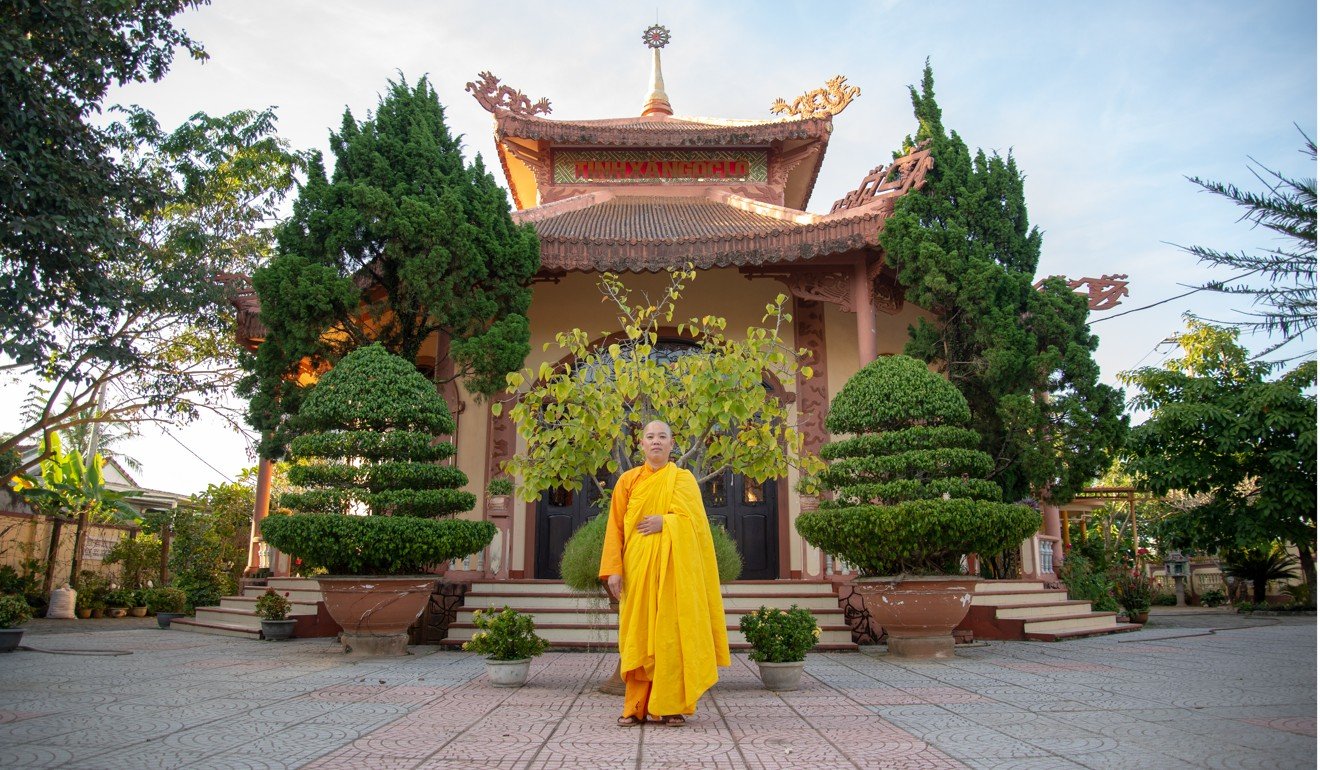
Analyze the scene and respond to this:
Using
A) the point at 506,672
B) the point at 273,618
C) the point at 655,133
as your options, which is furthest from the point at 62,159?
the point at 655,133

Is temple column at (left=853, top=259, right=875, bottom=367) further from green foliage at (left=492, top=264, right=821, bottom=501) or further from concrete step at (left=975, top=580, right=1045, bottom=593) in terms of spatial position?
green foliage at (left=492, top=264, right=821, bottom=501)

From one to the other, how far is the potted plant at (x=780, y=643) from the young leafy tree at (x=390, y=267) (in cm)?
402

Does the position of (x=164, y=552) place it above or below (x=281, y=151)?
below

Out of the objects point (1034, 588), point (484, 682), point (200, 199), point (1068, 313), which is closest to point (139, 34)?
point (200, 199)

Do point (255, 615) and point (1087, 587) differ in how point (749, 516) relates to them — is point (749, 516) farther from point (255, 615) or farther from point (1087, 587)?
point (255, 615)

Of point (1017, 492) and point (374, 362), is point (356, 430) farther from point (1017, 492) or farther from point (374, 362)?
point (1017, 492)

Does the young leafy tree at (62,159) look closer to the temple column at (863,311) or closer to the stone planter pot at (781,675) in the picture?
the stone planter pot at (781,675)

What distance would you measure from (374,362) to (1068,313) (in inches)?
267

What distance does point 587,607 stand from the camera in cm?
794

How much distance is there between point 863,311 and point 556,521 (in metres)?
4.48

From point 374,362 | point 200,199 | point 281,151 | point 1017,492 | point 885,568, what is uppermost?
point 281,151

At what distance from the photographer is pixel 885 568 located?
6.71 m

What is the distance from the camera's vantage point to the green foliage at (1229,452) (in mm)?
9742

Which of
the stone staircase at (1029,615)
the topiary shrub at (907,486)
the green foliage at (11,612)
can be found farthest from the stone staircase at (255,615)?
the stone staircase at (1029,615)
